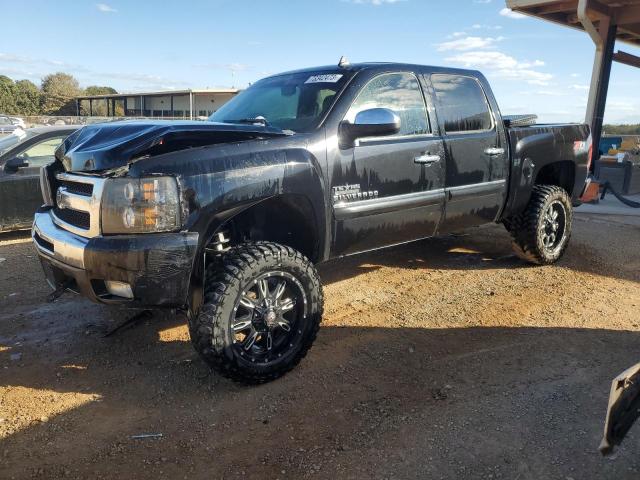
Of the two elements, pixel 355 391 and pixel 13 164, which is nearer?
pixel 355 391

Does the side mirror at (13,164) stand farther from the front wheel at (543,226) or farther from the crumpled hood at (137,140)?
the front wheel at (543,226)

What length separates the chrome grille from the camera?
2.88 metres

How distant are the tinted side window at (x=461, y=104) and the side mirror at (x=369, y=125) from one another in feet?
3.39

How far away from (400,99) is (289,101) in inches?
34.4

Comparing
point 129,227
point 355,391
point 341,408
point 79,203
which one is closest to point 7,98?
point 79,203

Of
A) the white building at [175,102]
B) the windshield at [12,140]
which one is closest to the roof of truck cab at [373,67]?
the windshield at [12,140]

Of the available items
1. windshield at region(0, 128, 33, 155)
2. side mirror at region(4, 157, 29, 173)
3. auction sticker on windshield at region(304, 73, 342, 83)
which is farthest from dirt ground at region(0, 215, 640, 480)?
windshield at region(0, 128, 33, 155)

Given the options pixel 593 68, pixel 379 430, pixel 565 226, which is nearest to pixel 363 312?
pixel 379 430

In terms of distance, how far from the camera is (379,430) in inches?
109

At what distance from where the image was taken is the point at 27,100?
53750mm

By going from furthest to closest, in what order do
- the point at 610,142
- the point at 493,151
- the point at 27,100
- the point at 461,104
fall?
1. the point at 27,100
2. the point at 610,142
3. the point at 493,151
4. the point at 461,104

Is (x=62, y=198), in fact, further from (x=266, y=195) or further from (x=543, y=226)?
(x=543, y=226)

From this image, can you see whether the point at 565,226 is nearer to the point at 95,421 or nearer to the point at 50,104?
the point at 95,421

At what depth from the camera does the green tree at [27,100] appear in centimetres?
5316
